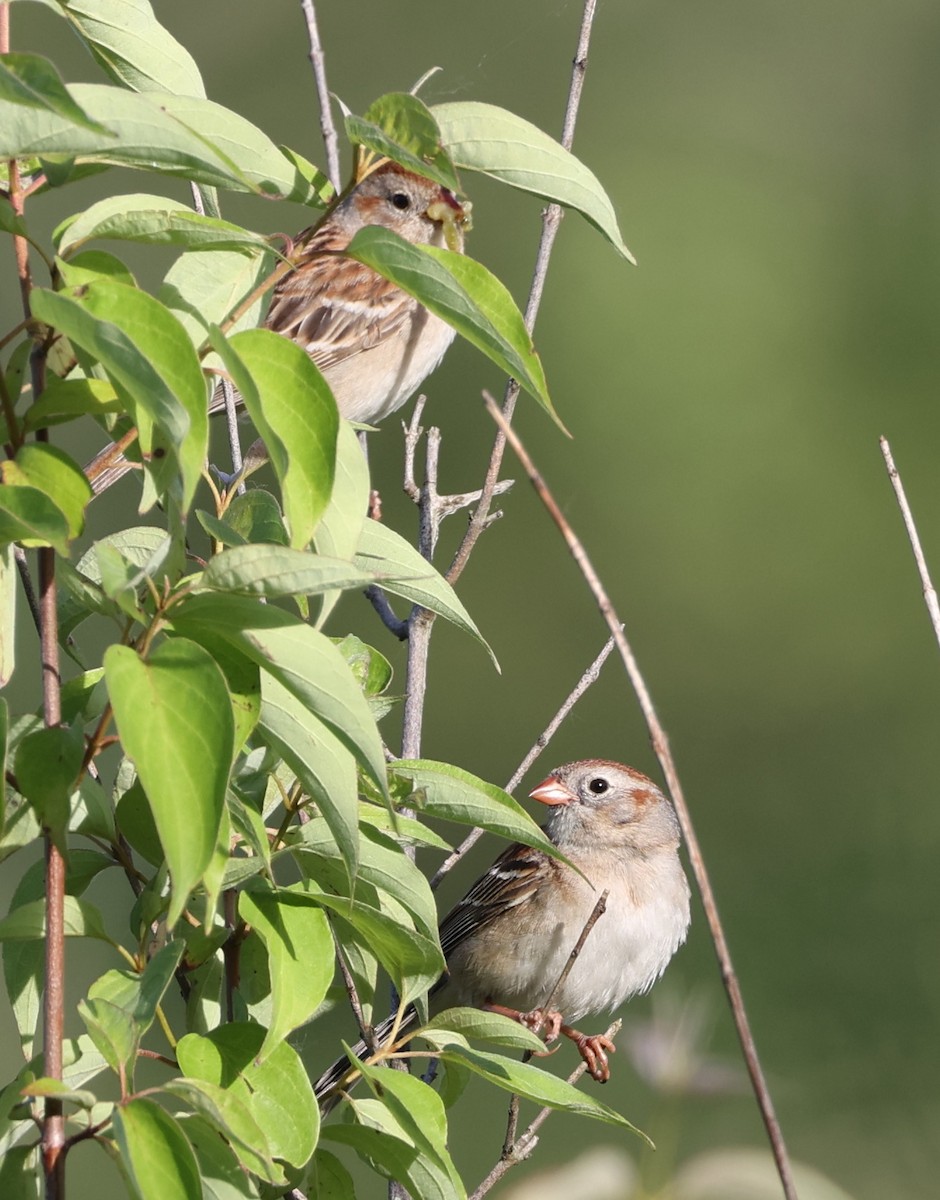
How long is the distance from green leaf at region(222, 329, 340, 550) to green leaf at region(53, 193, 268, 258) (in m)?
0.12

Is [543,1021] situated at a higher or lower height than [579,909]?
higher

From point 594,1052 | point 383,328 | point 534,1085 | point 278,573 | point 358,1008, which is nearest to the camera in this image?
point 278,573

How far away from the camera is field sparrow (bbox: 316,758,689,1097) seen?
12.5 ft

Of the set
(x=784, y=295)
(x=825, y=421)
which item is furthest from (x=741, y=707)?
(x=784, y=295)

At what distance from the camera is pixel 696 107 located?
11.8m

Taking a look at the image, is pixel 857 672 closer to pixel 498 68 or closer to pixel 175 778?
pixel 498 68

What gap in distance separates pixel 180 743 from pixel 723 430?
30.5 feet

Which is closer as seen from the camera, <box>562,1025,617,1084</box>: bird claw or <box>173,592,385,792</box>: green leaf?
<box>173,592,385,792</box>: green leaf

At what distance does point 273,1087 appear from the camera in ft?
4.96

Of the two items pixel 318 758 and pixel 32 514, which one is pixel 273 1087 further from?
pixel 32 514

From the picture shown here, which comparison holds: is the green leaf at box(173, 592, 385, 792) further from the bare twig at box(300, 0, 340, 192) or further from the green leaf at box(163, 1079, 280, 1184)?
the bare twig at box(300, 0, 340, 192)

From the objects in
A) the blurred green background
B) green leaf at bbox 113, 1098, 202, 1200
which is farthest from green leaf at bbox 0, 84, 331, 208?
the blurred green background

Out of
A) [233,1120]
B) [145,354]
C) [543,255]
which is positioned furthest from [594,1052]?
[145,354]

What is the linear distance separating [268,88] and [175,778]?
11013 mm
